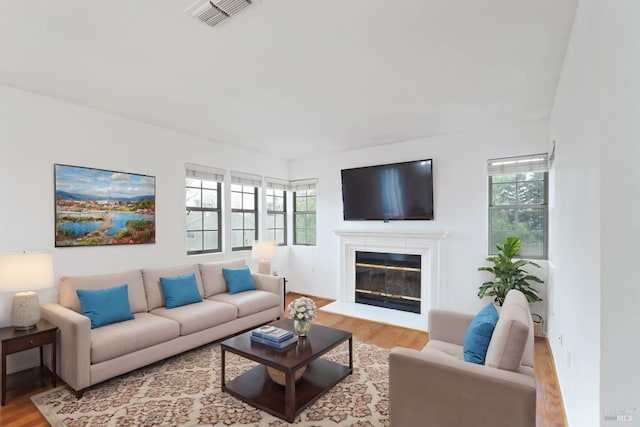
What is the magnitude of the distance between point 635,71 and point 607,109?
139mm

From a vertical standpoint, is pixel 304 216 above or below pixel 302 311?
above

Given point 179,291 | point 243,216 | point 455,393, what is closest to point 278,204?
point 243,216

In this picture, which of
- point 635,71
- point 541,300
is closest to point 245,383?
point 635,71

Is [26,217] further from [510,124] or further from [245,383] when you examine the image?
[510,124]

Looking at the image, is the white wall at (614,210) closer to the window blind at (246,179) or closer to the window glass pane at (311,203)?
the window blind at (246,179)

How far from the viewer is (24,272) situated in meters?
2.60

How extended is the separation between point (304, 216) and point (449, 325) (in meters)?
3.91

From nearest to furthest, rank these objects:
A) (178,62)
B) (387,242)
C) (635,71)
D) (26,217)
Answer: (635,71)
(178,62)
(26,217)
(387,242)

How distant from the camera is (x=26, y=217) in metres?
2.99

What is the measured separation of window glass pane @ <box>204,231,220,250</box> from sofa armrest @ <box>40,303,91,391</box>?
216 cm

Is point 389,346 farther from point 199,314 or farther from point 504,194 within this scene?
point 504,194

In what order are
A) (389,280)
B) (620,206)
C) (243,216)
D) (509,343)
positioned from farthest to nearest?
(243,216)
(389,280)
(509,343)
(620,206)

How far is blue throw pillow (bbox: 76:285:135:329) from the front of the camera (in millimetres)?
2898

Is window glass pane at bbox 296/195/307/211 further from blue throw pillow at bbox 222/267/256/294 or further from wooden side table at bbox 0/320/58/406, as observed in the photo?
wooden side table at bbox 0/320/58/406
